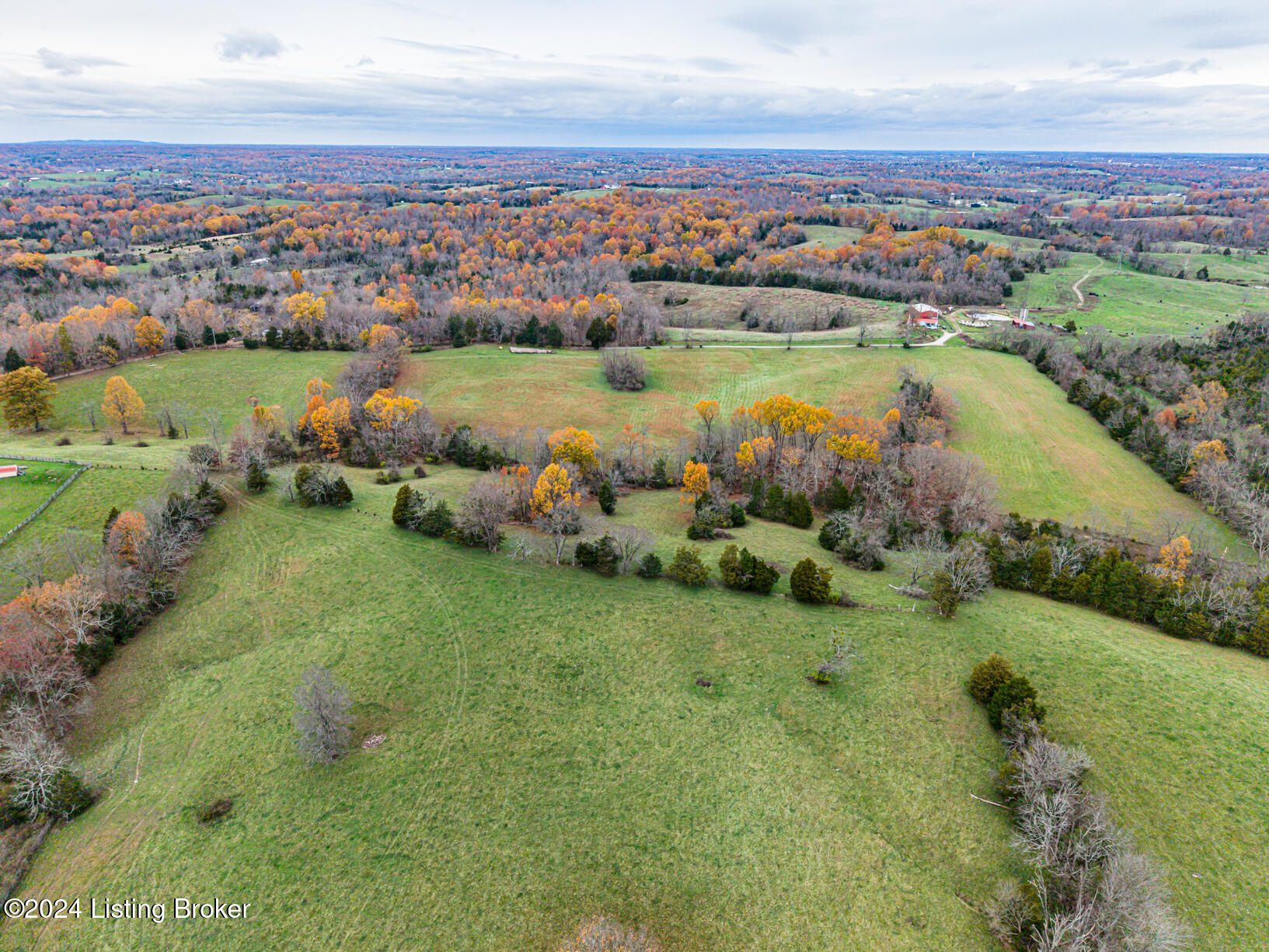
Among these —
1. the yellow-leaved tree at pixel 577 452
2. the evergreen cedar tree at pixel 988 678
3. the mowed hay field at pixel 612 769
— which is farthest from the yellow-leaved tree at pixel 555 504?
the evergreen cedar tree at pixel 988 678

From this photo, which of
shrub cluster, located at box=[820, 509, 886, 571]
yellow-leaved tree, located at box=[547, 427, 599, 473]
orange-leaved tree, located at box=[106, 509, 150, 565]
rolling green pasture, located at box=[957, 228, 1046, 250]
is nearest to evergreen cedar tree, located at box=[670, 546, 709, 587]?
shrub cluster, located at box=[820, 509, 886, 571]

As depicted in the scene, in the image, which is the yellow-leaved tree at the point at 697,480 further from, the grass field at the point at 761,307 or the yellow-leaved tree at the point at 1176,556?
the grass field at the point at 761,307

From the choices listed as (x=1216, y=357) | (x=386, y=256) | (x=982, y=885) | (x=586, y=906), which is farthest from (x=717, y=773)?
(x=386, y=256)

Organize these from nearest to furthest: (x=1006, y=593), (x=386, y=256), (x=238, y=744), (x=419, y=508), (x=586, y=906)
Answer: (x=586, y=906), (x=238, y=744), (x=1006, y=593), (x=419, y=508), (x=386, y=256)

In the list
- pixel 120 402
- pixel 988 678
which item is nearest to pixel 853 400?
pixel 988 678

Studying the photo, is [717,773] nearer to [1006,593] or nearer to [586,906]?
Result: [586,906]

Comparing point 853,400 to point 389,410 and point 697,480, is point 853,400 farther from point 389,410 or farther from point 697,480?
point 389,410
